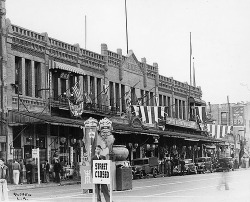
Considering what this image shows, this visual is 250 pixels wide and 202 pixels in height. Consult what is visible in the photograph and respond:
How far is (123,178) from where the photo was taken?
70.3 feet

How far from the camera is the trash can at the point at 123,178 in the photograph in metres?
20.7

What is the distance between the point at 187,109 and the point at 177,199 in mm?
45454

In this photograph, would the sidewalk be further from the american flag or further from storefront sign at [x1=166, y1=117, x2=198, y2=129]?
storefront sign at [x1=166, y1=117, x2=198, y2=129]

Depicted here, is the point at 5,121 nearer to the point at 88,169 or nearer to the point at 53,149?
the point at 53,149

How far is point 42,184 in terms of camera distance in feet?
102

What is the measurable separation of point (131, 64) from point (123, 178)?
28087 millimetres

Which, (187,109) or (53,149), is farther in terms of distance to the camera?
(187,109)

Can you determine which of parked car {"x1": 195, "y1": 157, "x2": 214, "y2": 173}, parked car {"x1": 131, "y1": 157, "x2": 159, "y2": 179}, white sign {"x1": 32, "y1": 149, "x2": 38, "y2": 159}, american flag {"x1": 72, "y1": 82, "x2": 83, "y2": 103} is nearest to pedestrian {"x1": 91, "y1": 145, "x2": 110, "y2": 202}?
white sign {"x1": 32, "y1": 149, "x2": 38, "y2": 159}

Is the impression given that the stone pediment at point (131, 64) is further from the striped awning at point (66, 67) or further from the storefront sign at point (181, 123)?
the striped awning at point (66, 67)

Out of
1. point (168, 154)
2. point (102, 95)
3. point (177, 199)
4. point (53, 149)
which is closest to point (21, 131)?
point (53, 149)

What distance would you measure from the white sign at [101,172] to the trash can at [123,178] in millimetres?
5855

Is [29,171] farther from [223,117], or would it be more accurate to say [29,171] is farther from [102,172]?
[223,117]

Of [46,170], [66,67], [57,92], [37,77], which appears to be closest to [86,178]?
[46,170]

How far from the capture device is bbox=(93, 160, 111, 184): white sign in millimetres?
14422
